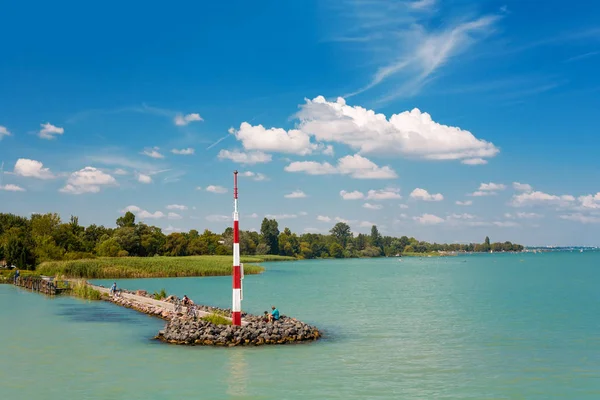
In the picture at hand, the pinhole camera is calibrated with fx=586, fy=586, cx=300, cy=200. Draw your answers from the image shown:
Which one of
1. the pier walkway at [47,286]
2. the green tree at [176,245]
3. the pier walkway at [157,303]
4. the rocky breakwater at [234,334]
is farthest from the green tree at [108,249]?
the rocky breakwater at [234,334]

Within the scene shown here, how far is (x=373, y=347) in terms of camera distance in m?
27.0

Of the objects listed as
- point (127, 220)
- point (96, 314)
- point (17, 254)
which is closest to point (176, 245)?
point (127, 220)

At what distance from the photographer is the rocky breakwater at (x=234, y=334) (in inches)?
1028

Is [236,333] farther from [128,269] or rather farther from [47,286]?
[128,269]

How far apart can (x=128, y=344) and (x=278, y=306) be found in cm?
2160

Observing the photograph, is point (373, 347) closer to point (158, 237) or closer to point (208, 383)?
point (208, 383)

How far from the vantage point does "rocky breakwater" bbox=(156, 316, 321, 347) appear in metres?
26.1

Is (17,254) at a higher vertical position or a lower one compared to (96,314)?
higher

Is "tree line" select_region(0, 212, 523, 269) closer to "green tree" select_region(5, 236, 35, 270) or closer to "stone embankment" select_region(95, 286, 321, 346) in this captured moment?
"green tree" select_region(5, 236, 35, 270)

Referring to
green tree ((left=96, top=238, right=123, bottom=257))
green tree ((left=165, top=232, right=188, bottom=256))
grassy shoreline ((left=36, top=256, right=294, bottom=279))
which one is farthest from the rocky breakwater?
green tree ((left=165, top=232, right=188, bottom=256))

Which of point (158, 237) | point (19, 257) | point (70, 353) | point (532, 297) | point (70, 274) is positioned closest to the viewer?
point (70, 353)

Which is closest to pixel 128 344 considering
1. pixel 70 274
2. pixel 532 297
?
pixel 532 297

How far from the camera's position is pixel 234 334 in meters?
26.2

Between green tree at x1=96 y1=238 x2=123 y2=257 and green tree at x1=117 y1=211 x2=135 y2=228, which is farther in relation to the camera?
green tree at x1=117 y1=211 x2=135 y2=228
